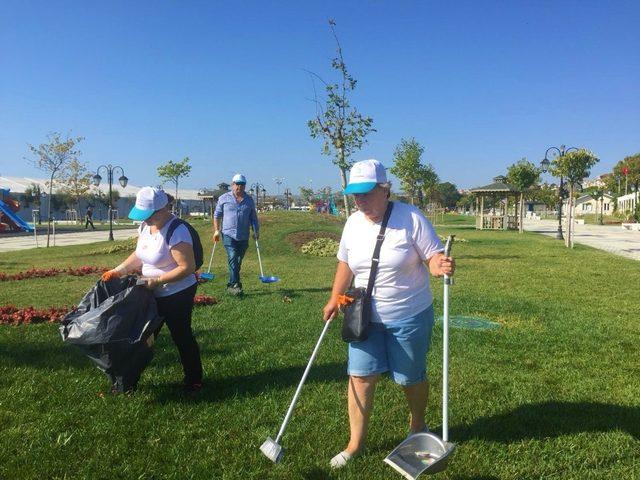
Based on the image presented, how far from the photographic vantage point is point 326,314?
3699 millimetres

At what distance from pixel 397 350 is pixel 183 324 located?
6.81 feet

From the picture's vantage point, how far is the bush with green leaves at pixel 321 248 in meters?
18.9

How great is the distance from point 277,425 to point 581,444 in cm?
220

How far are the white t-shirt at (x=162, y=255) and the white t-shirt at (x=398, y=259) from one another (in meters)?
1.71

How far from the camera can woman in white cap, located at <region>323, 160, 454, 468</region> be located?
3326 millimetres

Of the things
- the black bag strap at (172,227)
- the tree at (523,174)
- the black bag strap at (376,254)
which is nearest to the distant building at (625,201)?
the tree at (523,174)

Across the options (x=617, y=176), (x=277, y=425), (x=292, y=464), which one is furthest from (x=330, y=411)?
(x=617, y=176)

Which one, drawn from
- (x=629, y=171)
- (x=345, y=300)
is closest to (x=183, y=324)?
(x=345, y=300)

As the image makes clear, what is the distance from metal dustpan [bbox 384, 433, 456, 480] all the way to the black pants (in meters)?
2.13

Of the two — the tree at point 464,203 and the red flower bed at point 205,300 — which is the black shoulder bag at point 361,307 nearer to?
the red flower bed at point 205,300

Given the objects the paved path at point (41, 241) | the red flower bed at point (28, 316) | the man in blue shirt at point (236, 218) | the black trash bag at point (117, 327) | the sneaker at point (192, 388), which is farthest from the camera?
the paved path at point (41, 241)

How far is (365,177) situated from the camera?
3.29 meters

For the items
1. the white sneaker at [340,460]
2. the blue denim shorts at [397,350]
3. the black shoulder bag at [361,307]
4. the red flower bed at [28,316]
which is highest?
the black shoulder bag at [361,307]

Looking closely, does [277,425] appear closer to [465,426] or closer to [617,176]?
[465,426]
